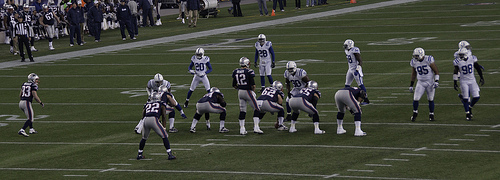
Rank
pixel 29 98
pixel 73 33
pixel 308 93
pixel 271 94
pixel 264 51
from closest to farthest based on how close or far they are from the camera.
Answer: pixel 308 93 → pixel 271 94 → pixel 29 98 → pixel 264 51 → pixel 73 33

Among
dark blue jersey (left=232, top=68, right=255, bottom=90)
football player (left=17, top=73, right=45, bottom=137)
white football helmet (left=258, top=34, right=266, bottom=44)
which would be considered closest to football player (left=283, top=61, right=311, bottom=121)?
dark blue jersey (left=232, top=68, right=255, bottom=90)

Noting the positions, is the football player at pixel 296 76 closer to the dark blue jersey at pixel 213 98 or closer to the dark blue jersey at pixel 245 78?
the dark blue jersey at pixel 245 78

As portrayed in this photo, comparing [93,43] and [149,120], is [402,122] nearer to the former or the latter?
[149,120]

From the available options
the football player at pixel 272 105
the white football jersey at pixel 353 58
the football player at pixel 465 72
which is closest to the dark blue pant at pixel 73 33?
the white football jersey at pixel 353 58

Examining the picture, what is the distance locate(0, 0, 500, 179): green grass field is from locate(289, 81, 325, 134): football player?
326 millimetres

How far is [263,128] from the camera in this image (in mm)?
16750

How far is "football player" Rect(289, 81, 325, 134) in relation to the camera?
51.4 feet

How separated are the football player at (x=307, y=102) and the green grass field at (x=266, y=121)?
326 mm

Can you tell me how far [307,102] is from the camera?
15719mm

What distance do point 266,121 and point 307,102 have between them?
2.07 m

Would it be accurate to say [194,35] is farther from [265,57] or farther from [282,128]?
[282,128]

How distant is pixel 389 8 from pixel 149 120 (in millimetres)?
29526

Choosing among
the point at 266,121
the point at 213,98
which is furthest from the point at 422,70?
the point at 213,98

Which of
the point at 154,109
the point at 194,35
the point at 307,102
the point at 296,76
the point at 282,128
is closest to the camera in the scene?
the point at 154,109
